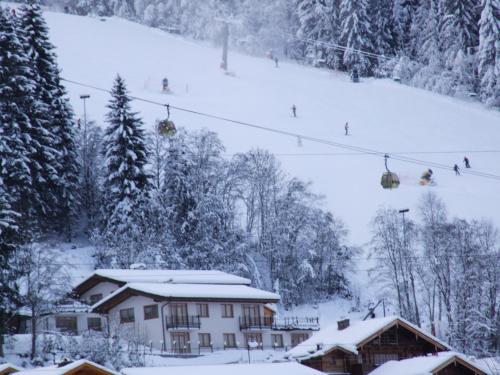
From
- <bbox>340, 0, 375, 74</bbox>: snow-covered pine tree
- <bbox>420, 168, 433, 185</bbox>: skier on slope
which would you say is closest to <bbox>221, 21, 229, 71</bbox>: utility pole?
<bbox>340, 0, 375, 74</bbox>: snow-covered pine tree

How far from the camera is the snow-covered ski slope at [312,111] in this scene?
8725 cm

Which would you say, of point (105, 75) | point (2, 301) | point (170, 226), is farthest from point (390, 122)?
point (2, 301)

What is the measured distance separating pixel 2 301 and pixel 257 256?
107 feet

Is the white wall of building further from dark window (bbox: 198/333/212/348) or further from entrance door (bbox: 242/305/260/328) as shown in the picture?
entrance door (bbox: 242/305/260/328)

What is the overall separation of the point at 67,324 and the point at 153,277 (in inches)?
242

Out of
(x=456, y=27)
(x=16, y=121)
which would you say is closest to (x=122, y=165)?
(x=16, y=121)

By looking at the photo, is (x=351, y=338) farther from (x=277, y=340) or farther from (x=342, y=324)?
(x=277, y=340)

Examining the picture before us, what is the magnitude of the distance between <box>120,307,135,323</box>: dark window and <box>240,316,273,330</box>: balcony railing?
746 cm

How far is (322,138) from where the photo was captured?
95.4 m

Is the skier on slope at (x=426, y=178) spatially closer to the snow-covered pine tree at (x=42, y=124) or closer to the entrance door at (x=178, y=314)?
the snow-covered pine tree at (x=42, y=124)

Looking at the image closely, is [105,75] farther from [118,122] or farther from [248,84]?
[118,122]

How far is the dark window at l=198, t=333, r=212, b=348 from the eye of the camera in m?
61.5

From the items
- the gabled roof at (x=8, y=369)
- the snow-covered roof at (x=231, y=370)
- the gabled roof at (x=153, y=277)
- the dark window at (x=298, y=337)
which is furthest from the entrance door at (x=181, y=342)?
the gabled roof at (x=8, y=369)

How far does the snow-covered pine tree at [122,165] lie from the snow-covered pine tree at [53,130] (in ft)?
9.02
